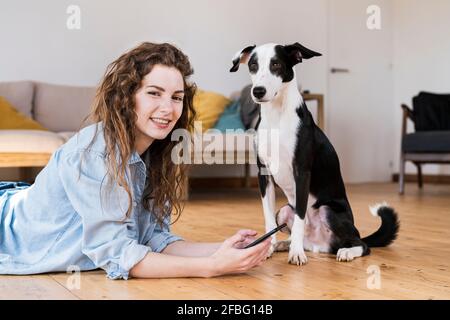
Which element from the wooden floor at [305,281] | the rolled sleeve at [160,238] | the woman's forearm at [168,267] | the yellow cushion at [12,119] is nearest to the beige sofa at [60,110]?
the yellow cushion at [12,119]

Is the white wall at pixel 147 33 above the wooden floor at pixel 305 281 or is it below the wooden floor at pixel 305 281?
above

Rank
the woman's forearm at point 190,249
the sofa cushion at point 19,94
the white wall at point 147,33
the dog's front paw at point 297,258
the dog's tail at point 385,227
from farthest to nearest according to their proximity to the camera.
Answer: the white wall at point 147,33 → the sofa cushion at point 19,94 → the dog's tail at point 385,227 → the dog's front paw at point 297,258 → the woman's forearm at point 190,249

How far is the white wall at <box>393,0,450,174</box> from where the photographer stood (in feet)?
19.1

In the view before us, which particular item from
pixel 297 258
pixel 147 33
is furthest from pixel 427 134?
pixel 297 258

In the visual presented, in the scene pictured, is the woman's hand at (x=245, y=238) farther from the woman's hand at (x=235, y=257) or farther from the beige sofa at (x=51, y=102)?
the beige sofa at (x=51, y=102)

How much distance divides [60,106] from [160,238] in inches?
118

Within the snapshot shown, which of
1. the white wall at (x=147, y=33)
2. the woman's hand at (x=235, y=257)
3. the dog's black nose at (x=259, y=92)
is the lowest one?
the woman's hand at (x=235, y=257)

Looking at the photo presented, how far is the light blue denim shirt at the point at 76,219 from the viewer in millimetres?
1446

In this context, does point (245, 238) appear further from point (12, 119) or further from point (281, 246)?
point (12, 119)

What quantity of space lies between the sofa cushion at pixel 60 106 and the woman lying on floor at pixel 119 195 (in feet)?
9.20

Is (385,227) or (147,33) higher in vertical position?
(147,33)

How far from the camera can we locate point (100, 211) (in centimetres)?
143

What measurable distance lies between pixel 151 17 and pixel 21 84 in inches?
52.7

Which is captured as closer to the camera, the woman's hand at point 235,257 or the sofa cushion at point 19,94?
the woman's hand at point 235,257
